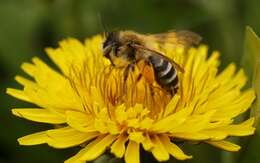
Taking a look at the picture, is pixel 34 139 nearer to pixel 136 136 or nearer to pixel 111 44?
pixel 136 136

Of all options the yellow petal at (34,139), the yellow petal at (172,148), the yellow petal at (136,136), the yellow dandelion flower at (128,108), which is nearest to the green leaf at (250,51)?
the yellow dandelion flower at (128,108)

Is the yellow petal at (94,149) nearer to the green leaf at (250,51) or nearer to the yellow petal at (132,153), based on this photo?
the yellow petal at (132,153)

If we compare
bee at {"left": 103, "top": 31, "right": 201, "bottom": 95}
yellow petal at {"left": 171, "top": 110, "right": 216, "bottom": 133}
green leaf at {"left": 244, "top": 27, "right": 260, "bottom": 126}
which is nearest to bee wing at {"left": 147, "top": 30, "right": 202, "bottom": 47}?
bee at {"left": 103, "top": 31, "right": 201, "bottom": 95}

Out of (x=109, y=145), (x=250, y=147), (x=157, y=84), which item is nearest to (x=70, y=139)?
(x=109, y=145)

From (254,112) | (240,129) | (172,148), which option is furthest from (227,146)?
(254,112)

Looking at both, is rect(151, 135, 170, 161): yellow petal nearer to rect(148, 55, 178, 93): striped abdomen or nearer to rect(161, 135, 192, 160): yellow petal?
rect(161, 135, 192, 160): yellow petal

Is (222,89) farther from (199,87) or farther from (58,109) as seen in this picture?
(58,109)
